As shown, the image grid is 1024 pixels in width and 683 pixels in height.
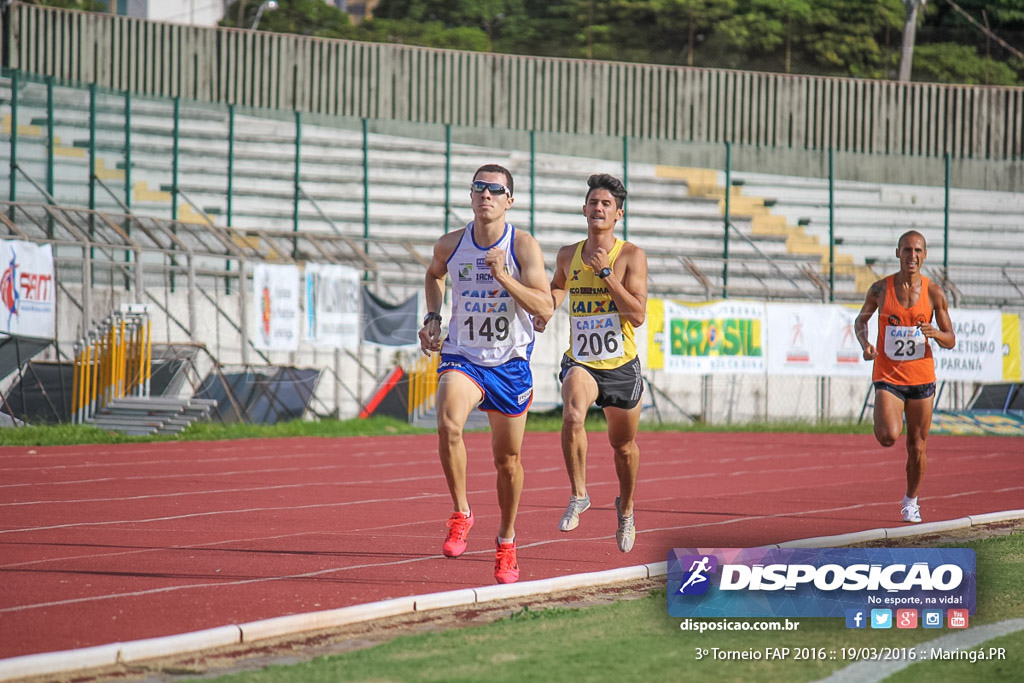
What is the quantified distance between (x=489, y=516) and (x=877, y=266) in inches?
824

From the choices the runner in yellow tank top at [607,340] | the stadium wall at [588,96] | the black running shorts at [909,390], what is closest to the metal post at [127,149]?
the stadium wall at [588,96]

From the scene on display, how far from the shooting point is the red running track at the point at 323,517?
6512mm

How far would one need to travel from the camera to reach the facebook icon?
550cm

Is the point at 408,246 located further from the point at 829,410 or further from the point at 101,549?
the point at 101,549

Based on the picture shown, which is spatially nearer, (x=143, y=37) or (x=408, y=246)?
(x=408, y=246)

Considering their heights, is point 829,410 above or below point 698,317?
below

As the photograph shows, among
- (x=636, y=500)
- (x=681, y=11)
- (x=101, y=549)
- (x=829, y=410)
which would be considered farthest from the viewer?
(x=681, y=11)

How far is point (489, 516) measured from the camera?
10.4 m

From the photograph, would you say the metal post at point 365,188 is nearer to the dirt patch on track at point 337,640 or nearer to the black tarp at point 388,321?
the black tarp at point 388,321

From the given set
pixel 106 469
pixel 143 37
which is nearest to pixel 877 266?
pixel 143 37

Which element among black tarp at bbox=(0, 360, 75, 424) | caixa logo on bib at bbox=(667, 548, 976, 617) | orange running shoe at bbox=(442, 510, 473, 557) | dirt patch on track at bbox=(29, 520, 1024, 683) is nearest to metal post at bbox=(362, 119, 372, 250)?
black tarp at bbox=(0, 360, 75, 424)

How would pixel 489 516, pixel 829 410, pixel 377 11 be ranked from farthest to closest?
pixel 377 11
pixel 829 410
pixel 489 516

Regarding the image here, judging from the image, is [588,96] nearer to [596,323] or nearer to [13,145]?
[13,145]

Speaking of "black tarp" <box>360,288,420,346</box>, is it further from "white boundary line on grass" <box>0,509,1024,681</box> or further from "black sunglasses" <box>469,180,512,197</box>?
"black sunglasses" <box>469,180,512,197</box>
